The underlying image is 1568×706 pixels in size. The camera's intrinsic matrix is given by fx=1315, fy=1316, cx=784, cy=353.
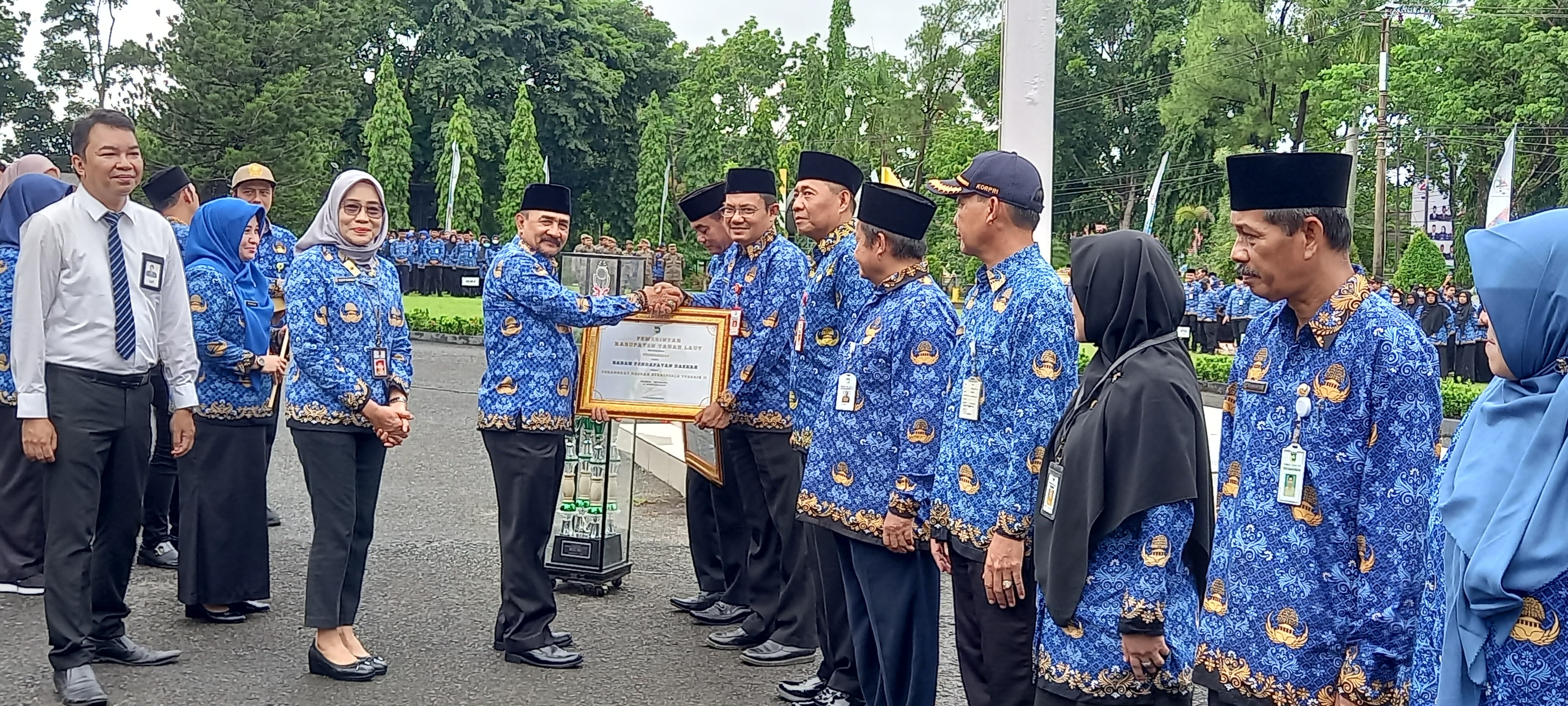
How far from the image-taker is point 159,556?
25.2 feet

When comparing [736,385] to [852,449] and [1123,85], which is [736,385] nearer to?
[852,449]

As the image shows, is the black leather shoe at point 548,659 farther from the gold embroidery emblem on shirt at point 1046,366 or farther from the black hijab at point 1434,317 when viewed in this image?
the black hijab at point 1434,317

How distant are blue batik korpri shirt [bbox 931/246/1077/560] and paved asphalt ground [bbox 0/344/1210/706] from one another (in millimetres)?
2023

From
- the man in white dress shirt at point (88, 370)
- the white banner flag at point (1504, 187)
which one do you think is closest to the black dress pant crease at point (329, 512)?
the man in white dress shirt at point (88, 370)

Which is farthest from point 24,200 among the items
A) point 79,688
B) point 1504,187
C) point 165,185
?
point 1504,187

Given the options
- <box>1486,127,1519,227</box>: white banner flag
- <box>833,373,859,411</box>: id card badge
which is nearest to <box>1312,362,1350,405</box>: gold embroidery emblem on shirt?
<box>833,373,859,411</box>: id card badge

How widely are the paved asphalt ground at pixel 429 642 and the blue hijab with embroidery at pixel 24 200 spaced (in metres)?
1.96

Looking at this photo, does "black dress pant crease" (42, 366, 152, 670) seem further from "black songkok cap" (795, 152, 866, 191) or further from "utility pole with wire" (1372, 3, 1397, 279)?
"utility pole with wire" (1372, 3, 1397, 279)

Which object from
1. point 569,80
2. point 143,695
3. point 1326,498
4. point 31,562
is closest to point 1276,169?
point 1326,498

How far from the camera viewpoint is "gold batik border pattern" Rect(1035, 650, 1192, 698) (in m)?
3.26

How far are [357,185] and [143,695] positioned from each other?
2287mm

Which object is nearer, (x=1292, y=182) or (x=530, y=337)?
(x=1292, y=182)

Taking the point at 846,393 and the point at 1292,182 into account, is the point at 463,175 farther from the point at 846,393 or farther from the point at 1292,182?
the point at 1292,182

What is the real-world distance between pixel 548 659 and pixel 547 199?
2072 mm
